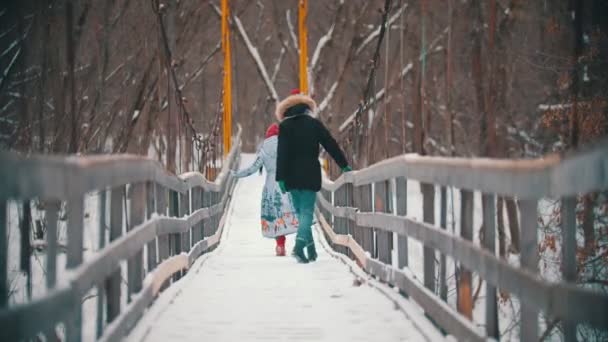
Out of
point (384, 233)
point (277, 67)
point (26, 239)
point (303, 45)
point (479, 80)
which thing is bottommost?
point (26, 239)

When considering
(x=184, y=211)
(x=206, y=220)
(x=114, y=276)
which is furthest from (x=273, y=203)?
(x=114, y=276)

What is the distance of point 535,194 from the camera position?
3668 mm

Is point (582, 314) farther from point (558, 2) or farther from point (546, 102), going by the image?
point (546, 102)

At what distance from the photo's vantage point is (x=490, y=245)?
440cm

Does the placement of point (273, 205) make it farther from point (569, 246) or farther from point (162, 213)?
point (569, 246)

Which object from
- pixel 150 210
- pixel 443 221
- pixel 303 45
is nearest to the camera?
pixel 443 221

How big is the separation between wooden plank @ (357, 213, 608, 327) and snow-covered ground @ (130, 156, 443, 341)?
43 cm

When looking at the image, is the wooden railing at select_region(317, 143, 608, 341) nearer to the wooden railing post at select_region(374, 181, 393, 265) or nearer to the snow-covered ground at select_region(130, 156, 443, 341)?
the wooden railing post at select_region(374, 181, 393, 265)

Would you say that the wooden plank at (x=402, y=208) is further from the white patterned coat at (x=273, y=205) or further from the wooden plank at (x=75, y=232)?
the white patterned coat at (x=273, y=205)

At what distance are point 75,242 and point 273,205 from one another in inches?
311

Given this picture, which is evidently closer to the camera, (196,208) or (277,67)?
(196,208)

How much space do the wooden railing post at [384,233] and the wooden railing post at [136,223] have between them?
7.09 feet

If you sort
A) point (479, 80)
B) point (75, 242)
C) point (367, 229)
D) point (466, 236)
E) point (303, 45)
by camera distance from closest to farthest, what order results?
point (75, 242)
point (466, 236)
point (367, 229)
point (479, 80)
point (303, 45)

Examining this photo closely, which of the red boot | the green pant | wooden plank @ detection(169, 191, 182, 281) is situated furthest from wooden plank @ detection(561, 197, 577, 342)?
the red boot
